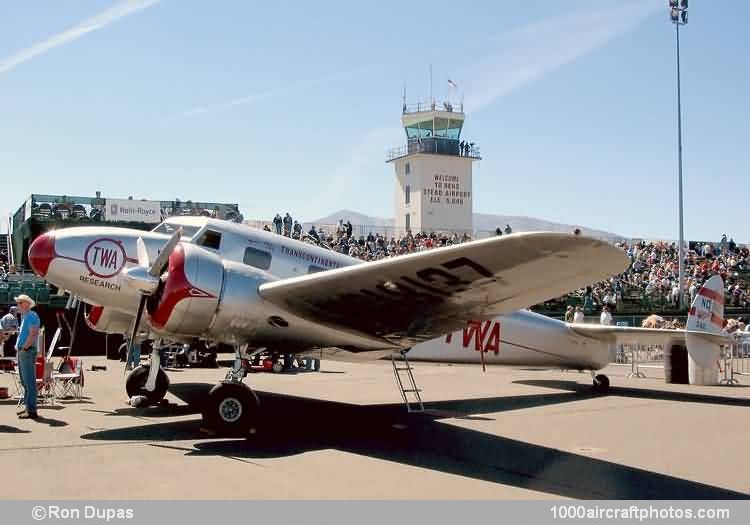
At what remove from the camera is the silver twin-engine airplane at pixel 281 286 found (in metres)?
7.04

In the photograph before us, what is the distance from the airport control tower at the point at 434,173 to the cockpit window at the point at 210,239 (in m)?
42.6

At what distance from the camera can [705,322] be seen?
46.9ft

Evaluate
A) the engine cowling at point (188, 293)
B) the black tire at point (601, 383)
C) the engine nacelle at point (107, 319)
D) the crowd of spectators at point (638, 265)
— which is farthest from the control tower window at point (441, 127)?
the engine cowling at point (188, 293)

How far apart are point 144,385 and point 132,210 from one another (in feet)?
66.1

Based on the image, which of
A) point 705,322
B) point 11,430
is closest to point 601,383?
point 705,322

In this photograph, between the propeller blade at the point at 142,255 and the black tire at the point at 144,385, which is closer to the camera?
the propeller blade at the point at 142,255

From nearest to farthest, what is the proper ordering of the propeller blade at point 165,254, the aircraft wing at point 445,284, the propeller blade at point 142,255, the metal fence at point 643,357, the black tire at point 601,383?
the aircraft wing at point 445,284
the propeller blade at point 165,254
the propeller blade at point 142,255
the black tire at point 601,383
the metal fence at point 643,357

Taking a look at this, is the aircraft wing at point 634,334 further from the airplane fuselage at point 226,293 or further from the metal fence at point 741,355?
the metal fence at point 741,355

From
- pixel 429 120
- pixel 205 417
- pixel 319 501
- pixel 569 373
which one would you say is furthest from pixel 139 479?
pixel 429 120

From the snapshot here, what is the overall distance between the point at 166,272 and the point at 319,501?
4497 millimetres

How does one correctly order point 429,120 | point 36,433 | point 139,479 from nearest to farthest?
1. point 139,479
2. point 36,433
3. point 429,120

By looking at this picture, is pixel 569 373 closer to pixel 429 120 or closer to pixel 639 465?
pixel 639 465

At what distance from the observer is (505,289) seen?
776 cm

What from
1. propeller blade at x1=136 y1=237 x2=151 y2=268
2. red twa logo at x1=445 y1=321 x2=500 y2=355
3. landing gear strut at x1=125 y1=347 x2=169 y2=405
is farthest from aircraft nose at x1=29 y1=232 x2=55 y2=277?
red twa logo at x1=445 y1=321 x2=500 y2=355
